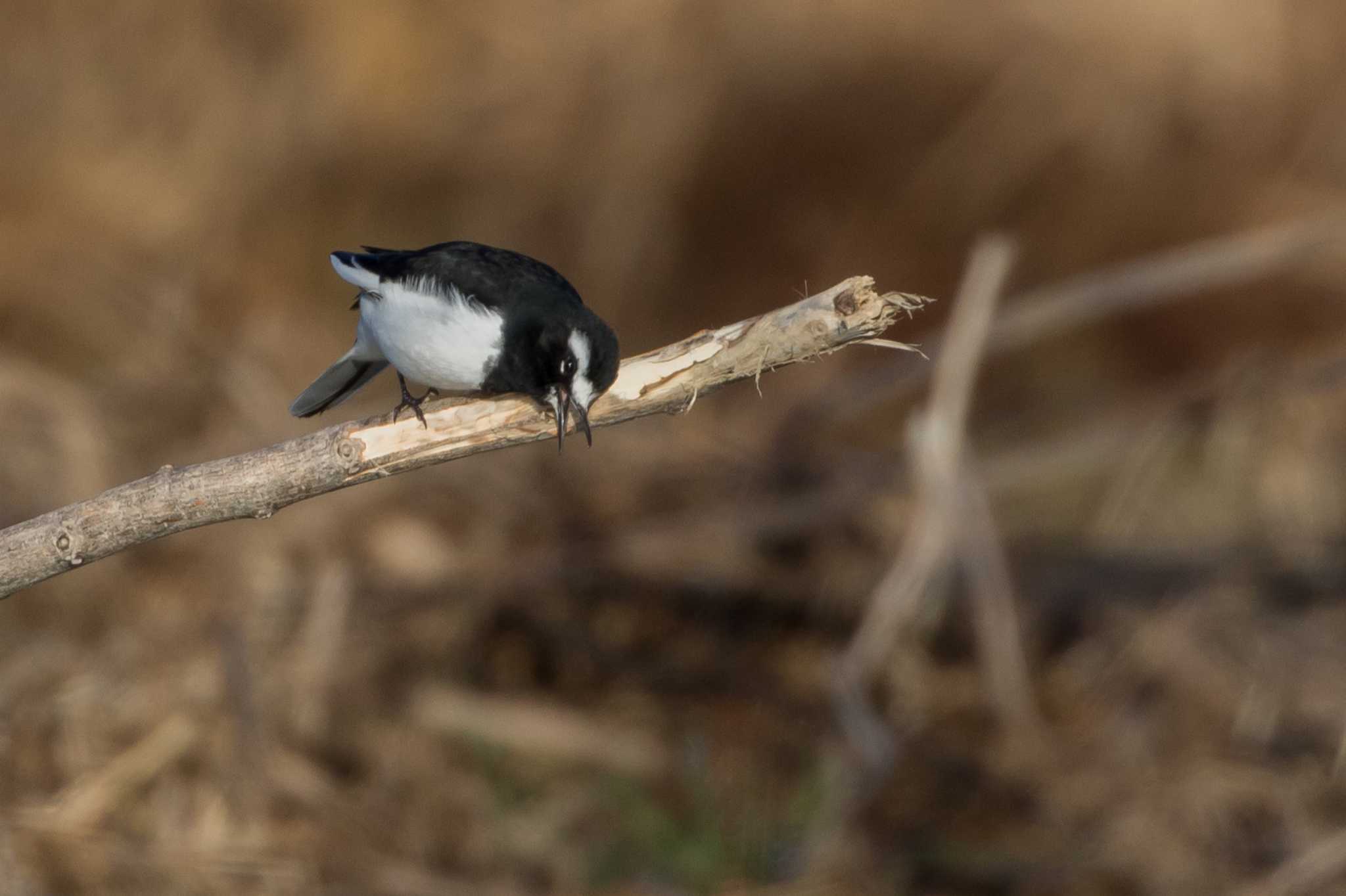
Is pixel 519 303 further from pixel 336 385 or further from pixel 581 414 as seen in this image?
pixel 336 385

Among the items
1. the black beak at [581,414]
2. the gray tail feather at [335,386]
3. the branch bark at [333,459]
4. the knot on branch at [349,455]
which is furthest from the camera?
the gray tail feather at [335,386]

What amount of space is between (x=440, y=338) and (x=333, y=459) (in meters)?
0.67

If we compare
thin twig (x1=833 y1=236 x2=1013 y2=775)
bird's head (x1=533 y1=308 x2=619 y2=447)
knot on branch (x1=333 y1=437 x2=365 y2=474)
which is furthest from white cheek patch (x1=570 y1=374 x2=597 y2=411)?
thin twig (x1=833 y1=236 x2=1013 y2=775)

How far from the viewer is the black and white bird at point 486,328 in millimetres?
3053

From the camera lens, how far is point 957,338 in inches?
207

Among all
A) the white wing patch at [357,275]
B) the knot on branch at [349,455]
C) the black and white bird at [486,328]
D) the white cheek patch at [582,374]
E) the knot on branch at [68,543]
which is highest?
the white wing patch at [357,275]

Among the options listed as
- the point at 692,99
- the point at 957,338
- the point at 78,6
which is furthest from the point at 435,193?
the point at 957,338

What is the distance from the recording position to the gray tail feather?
4.03 metres

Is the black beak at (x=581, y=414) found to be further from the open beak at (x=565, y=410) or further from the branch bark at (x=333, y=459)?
the branch bark at (x=333, y=459)

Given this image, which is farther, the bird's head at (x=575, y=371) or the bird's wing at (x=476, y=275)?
the bird's wing at (x=476, y=275)

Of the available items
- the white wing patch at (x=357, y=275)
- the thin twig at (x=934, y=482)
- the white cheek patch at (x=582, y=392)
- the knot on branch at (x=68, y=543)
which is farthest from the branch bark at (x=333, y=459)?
the thin twig at (x=934, y=482)

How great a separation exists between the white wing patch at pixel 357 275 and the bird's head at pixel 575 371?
70 cm

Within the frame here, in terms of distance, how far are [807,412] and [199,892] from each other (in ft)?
11.6

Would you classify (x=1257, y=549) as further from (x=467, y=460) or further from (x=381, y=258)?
(x=381, y=258)
